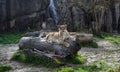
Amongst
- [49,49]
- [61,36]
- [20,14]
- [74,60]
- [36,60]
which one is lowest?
[20,14]

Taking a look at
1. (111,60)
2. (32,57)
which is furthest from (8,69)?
(111,60)

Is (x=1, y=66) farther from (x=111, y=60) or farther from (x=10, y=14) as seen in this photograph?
(x=10, y=14)

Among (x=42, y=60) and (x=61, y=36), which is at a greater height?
(x=61, y=36)

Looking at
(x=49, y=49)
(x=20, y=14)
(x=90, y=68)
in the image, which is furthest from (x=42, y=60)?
(x=20, y=14)

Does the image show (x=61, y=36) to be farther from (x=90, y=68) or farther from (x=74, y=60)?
(x=90, y=68)

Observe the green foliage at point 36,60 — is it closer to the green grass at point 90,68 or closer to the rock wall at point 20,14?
the green grass at point 90,68

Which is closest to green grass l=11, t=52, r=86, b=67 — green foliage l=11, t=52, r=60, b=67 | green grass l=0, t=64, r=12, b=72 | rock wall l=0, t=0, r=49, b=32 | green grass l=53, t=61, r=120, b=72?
green foliage l=11, t=52, r=60, b=67

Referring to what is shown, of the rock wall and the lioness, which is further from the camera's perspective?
the rock wall

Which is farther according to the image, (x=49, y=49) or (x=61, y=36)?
(x=61, y=36)

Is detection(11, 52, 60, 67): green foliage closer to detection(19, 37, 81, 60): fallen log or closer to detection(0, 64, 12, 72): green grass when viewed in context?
detection(19, 37, 81, 60): fallen log

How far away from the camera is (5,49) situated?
1580 cm

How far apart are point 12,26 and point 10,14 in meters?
0.96

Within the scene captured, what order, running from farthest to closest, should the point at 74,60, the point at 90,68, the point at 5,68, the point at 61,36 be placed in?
Result: the point at 61,36 → the point at 74,60 → the point at 90,68 → the point at 5,68

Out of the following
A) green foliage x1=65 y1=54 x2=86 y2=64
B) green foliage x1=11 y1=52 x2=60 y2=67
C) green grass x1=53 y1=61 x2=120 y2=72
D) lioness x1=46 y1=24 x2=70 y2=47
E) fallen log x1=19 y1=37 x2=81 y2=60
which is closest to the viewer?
green grass x1=53 y1=61 x2=120 y2=72
